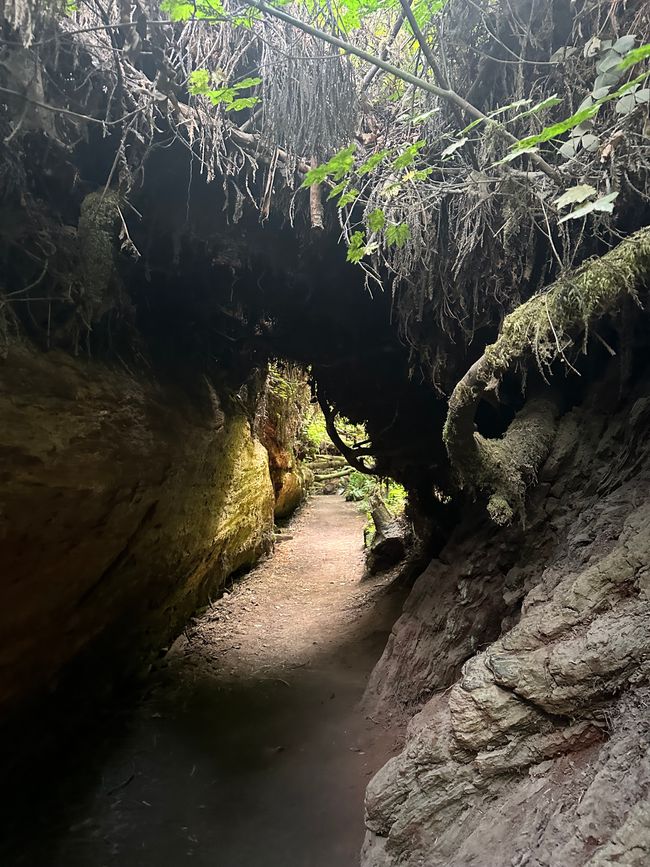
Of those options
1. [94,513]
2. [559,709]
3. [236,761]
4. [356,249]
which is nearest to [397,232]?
[356,249]

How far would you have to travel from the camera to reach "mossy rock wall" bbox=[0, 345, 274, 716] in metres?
3.49

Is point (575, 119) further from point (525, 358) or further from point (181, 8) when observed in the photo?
point (181, 8)

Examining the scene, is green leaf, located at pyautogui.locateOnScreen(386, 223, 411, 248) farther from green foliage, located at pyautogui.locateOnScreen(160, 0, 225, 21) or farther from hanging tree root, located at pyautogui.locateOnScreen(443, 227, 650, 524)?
green foliage, located at pyautogui.locateOnScreen(160, 0, 225, 21)

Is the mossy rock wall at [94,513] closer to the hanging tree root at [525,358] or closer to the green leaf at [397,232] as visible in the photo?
the green leaf at [397,232]

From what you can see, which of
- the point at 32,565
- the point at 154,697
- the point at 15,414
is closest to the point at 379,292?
the point at 15,414

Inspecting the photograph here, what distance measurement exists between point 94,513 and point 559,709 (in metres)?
3.70

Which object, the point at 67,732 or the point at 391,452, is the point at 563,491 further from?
the point at 67,732

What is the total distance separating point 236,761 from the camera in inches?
166

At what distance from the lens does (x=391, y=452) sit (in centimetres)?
652

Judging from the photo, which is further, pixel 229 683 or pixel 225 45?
pixel 229 683

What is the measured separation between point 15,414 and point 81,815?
10.1 feet

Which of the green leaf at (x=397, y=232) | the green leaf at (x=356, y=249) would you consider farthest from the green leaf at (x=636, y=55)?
the green leaf at (x=356, y=249)

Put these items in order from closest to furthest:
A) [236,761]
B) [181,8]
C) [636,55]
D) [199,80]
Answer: [636,55] → [181,8] → [199,80] → [236,761]

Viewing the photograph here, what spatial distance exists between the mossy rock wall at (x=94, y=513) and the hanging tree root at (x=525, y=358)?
281 centimetres
